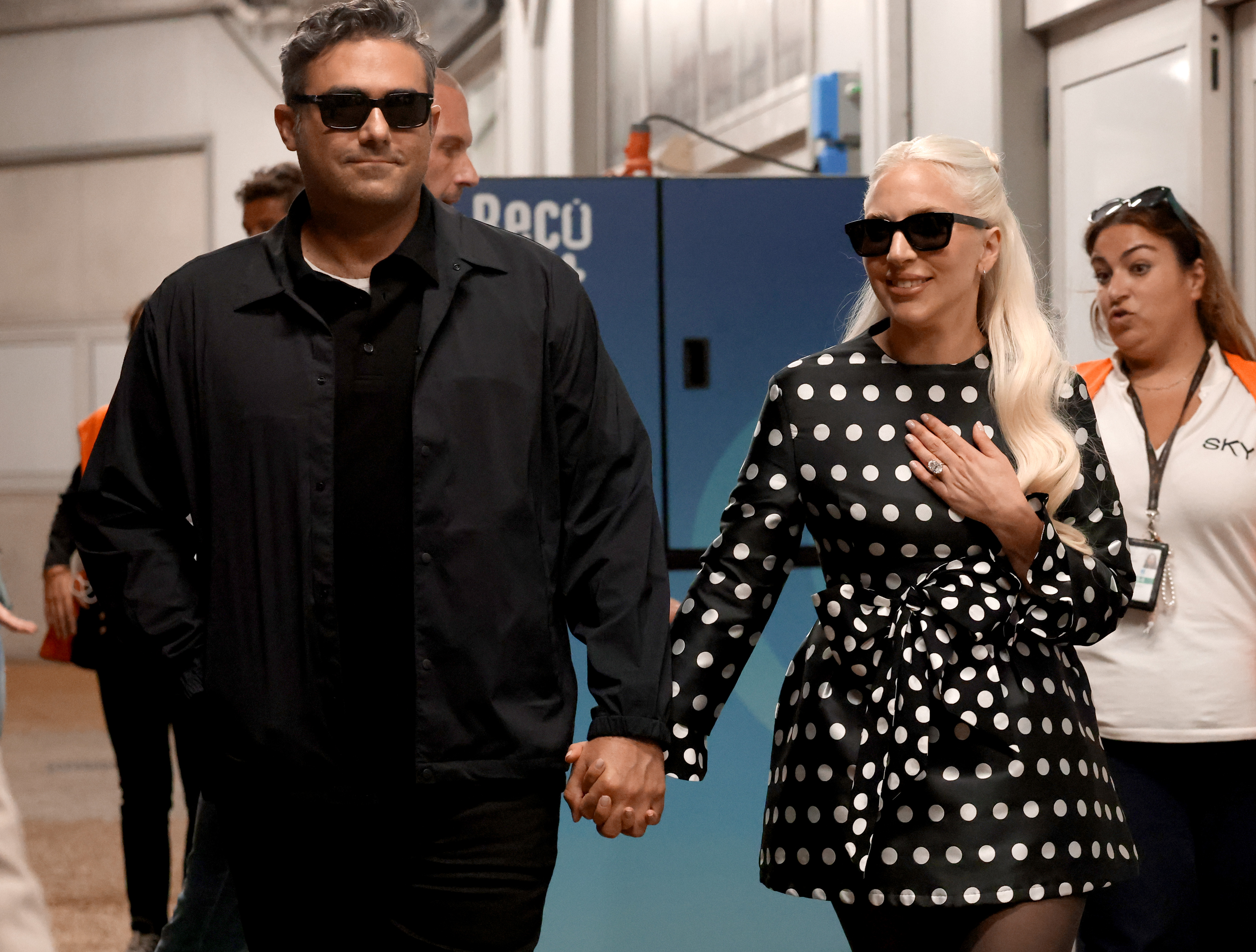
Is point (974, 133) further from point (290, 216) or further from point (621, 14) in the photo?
point (621, 14)

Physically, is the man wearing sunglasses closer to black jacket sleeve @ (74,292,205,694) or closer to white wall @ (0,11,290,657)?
black jacket sleeve @ (74,292,205,694)

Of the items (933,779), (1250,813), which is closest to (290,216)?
(933,779)

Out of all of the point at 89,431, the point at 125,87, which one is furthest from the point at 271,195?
the point at 125,87

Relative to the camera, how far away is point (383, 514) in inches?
68.9

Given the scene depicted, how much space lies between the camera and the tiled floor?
176 inches

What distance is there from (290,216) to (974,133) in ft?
9.54

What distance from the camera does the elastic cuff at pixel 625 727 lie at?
1.78m

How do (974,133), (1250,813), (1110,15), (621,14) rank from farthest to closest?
1. (621,14)
2. (974,133)
3. (1110,15)
4. (1250,813)

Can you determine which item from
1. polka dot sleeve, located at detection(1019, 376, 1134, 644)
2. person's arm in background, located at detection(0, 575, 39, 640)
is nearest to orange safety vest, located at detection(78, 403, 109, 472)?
person's arm in background, located at detection(0, 575, 39, 640)

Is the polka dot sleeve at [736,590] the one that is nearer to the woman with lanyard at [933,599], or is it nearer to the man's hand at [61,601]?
the woman with lanyard at [933,599]

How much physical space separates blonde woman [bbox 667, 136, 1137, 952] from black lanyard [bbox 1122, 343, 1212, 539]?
0.56 meters

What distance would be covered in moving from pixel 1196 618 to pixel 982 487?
2.79 feet

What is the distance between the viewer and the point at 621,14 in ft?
24.3

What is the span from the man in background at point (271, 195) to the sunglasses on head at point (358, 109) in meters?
1.18
